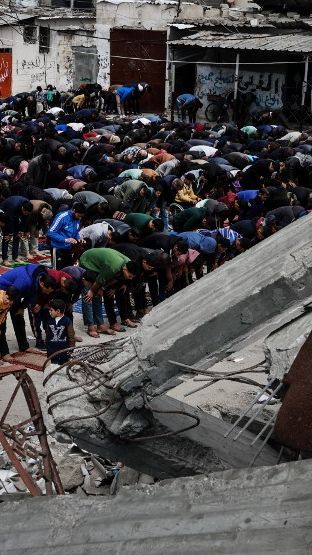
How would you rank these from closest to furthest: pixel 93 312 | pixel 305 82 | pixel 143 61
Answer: pixel 93 312 < pixel 305 82 < pixel 143 61

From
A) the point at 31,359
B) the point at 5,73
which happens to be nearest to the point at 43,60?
the point at 5,73

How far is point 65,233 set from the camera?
12.5 m

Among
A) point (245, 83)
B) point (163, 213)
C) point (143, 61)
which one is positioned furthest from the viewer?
point (143, 61)

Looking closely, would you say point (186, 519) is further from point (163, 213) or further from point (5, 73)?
point (5, 73)

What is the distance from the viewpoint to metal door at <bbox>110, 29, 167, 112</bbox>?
3169cm

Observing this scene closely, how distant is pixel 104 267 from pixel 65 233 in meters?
1.61

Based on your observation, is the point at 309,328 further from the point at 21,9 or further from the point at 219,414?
the point at 21,9

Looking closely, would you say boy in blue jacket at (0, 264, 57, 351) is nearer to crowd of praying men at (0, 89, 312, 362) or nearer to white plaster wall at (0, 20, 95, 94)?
crowd of praying men at (0, 89, 312, 362)

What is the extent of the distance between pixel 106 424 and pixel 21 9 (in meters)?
30.6

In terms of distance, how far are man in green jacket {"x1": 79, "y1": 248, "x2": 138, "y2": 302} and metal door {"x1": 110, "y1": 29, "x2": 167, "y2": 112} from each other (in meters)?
21.2

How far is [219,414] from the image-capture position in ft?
28.2

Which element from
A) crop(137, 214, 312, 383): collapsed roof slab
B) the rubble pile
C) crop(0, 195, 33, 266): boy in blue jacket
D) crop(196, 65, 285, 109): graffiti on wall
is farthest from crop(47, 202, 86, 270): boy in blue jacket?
crop(196, 65, 285, 109): graffiti on wall

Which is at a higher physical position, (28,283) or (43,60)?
(43,60)

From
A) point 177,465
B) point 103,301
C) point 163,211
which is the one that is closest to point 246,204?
point 163,211
